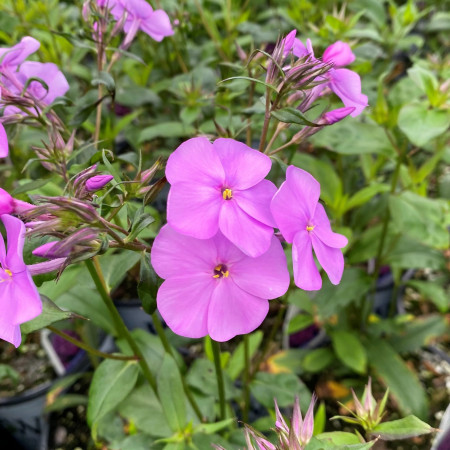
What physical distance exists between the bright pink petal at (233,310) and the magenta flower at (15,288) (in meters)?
0.20

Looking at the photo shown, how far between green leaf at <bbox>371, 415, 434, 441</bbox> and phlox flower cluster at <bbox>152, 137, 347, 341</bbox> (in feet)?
0.80

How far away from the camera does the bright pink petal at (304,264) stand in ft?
1.72

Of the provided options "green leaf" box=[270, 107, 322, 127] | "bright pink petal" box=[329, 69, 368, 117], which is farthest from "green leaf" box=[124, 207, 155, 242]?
"bright pink petal" box=[329, 69, 368, 117]

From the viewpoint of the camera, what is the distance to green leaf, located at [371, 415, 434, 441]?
25.0 inches

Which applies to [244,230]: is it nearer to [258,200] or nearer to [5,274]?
[258,200]

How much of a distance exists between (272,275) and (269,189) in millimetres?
100

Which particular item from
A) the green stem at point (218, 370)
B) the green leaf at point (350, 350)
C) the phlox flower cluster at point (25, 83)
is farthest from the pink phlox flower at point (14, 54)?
the green leaf at point (350, 350)

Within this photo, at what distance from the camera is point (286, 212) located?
0.53 m

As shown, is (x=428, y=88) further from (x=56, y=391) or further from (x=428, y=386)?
(x=56, y=391)

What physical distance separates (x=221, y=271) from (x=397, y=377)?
1.05 metres

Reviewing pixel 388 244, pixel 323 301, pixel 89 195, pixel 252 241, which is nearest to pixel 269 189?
pixel 252 241

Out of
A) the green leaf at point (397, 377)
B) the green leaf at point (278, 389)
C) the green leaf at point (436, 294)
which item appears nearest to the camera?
the green leaf at point (278, 389)

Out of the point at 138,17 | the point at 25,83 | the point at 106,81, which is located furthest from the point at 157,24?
the point at 25,83

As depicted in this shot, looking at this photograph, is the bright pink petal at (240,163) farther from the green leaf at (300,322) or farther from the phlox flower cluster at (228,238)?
the green leaf at (300,322)
